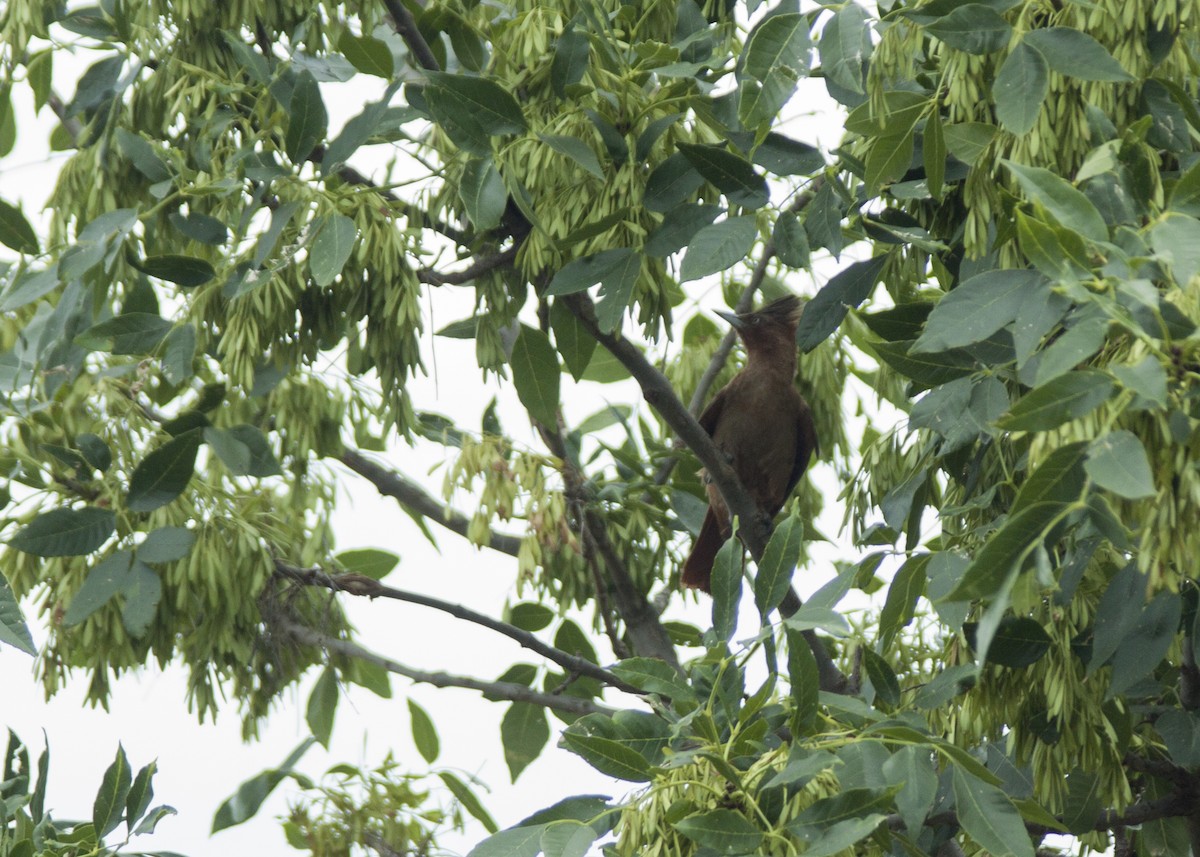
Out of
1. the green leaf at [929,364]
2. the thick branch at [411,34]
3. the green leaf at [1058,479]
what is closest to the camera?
the green leaf at [1058,479]

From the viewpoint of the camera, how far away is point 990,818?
1979mm

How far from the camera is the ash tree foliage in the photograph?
1746mm

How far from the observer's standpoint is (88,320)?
9.79 feet

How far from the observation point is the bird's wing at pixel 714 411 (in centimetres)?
545

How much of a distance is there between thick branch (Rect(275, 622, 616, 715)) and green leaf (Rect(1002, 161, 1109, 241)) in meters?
2.29

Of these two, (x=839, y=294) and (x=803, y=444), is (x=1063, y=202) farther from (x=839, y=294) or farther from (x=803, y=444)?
(x=803, y=444)

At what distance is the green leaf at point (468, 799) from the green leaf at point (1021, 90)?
8.70ft

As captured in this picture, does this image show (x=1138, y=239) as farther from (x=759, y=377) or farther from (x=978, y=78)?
(x=759, y=377)

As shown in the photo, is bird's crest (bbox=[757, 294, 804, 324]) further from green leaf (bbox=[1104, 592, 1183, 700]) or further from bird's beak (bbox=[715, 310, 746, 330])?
green leaf (bbox=[1104, 592, 1183, 700])

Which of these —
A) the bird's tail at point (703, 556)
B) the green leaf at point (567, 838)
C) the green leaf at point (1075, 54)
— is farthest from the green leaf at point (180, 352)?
the bird's tail at point (703, 556)

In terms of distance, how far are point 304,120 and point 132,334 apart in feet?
2.09

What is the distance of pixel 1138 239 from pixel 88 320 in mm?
2217

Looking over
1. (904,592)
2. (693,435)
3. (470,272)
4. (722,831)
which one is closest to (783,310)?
(693,435)

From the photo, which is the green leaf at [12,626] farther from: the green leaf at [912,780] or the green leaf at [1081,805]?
the green leaf at [1081,805]
